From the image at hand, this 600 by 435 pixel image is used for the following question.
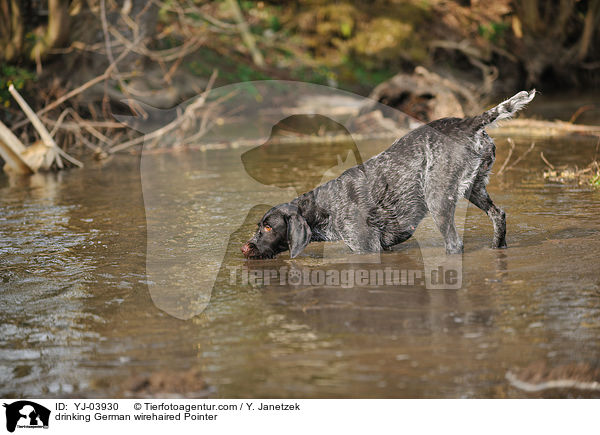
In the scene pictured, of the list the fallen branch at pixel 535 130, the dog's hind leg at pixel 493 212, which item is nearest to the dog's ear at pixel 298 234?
the dog's hind leg at pixel 493 212

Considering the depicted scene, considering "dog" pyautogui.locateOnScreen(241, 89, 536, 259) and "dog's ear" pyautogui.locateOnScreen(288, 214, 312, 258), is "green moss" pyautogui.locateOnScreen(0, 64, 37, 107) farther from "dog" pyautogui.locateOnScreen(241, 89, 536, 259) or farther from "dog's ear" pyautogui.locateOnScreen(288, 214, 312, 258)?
"dog's ear" pyautogui.locateOnScreen(288, 214, 312, 258)

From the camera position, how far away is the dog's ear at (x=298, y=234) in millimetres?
6773

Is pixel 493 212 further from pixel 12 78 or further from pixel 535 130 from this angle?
pixel 12 78

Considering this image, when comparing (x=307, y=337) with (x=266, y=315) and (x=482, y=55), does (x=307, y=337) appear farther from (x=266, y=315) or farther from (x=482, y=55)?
(x=482, y=55)

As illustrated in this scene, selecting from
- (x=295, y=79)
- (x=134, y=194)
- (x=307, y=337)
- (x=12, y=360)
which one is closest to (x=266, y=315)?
(x=307, y=337)

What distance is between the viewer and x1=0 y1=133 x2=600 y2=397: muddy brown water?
4207 mm

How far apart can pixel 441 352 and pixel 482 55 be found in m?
20.6

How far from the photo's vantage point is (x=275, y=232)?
688 centimetres
